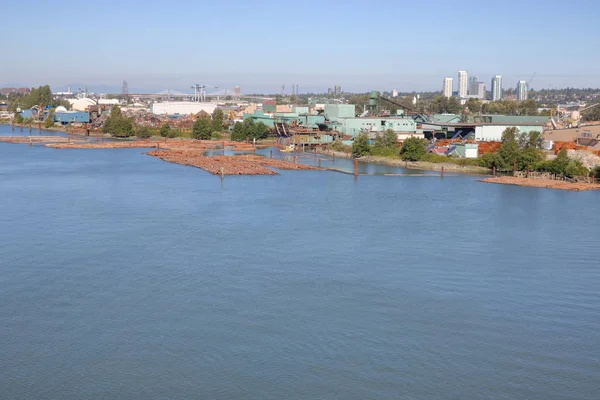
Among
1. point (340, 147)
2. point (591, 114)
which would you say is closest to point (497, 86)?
point (591, 114)

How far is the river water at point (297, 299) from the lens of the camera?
2.52m

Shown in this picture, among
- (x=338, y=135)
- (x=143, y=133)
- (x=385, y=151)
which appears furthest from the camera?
(x=143, y=133)

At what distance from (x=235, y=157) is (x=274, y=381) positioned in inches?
279

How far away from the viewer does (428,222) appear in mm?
5117

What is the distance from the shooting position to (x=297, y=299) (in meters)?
3.29

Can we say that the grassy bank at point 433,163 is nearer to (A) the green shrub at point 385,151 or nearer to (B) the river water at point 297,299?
(A) the green shrub at point 385,151

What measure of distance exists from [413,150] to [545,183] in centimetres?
221

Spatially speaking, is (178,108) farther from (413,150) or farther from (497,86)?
(497,86)

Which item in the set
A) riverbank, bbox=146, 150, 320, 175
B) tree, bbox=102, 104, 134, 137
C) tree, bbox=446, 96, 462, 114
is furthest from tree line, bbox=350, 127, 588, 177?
tree, bbox=446, 96, 462, 114

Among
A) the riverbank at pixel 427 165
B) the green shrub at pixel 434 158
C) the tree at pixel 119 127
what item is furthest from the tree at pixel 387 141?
the tree at pixel 119 127

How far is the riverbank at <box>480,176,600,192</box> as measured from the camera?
22.3ft

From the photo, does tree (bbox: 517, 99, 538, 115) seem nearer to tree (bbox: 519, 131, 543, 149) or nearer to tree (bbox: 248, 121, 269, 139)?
tree (bbox: 519, 131, 543, 149)

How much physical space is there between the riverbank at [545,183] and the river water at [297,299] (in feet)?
2.72

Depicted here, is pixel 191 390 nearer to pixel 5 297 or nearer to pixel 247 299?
pixel 247 299
